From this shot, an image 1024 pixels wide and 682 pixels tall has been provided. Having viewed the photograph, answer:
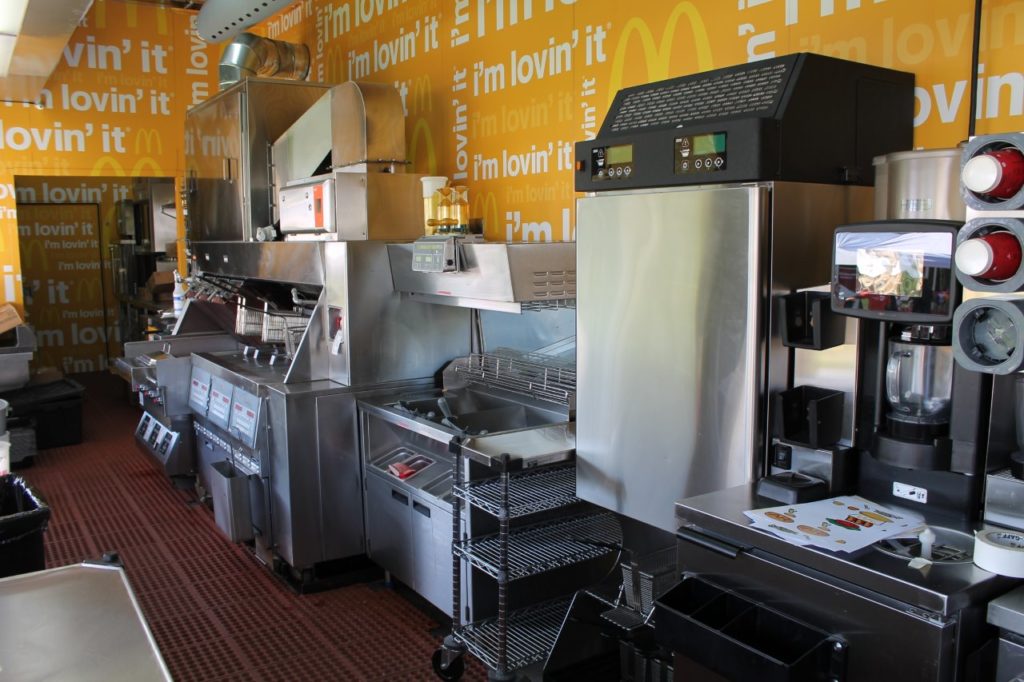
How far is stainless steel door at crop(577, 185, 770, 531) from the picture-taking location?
2.15 m

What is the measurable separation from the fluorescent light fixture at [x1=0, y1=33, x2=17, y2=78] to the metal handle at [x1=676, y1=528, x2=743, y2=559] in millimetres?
4793

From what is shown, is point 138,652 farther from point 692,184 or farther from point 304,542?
point 304,542

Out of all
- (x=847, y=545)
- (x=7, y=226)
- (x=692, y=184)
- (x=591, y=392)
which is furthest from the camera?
(x=7, y=226)

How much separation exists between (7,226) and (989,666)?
757 cm

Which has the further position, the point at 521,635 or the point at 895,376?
the point at 521,635

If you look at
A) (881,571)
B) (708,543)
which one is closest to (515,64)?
(708,543)

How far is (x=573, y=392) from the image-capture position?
11.3 feet

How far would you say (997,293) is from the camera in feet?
4.95

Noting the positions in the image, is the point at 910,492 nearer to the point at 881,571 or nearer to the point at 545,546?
the point at 881,571

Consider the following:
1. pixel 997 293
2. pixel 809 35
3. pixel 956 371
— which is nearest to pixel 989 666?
pixel 956 371

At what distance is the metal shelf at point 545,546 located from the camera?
297 centimetres

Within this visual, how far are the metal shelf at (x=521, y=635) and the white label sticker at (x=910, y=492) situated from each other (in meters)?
1.48

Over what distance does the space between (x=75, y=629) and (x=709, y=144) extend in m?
1.90

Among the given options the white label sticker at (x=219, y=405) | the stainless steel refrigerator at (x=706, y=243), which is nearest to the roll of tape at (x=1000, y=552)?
the stainless steel refrigerator at (x=706, y=243)
